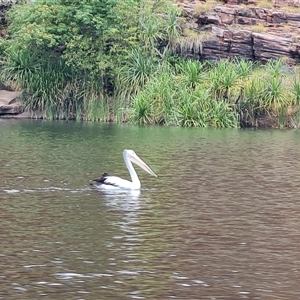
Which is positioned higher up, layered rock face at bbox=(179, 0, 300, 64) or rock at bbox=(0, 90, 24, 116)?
layered rock face at bbox=(179, 0, 300, 64)

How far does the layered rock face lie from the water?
2139cm

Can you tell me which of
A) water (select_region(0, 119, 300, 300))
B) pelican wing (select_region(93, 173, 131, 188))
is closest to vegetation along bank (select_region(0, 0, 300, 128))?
water (select_region(0, 119, 300, 300))

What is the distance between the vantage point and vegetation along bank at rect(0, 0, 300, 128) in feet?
147

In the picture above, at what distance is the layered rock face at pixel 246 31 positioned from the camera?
4959 cm

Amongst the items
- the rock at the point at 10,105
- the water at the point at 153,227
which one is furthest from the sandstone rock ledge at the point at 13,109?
the water at the point at 153,227

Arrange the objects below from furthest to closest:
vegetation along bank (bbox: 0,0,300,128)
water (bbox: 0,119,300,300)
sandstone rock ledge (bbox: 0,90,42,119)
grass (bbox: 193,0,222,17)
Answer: grass (bbox: 193,0,222,17) < sandstone rock ledge (bbox: 0,90,42,119) < vegetation along bank (bbox: 0,0,300,128) < water (bbox: 0,119,300,300)

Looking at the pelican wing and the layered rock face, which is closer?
the pelican wing

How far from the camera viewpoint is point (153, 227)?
1537cm

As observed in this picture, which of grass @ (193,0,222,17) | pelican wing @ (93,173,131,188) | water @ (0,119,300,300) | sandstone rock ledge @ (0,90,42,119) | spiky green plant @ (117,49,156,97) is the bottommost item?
water @ (0,119,300,300)

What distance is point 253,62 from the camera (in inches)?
1951

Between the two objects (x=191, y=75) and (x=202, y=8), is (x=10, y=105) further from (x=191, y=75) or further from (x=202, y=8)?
(x=202, y=8)

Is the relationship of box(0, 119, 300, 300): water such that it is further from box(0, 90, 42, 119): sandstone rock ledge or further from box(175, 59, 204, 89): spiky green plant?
box(0, 90, 42, 119): sandstone rock ledge

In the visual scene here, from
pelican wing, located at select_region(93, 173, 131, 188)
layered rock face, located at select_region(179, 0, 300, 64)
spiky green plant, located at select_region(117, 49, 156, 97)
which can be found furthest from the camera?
layered rock face, located at select_region(179, 0, 300, 64)

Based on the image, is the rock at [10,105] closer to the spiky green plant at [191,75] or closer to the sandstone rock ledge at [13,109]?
the sandstone rock ledge at [13,109]
